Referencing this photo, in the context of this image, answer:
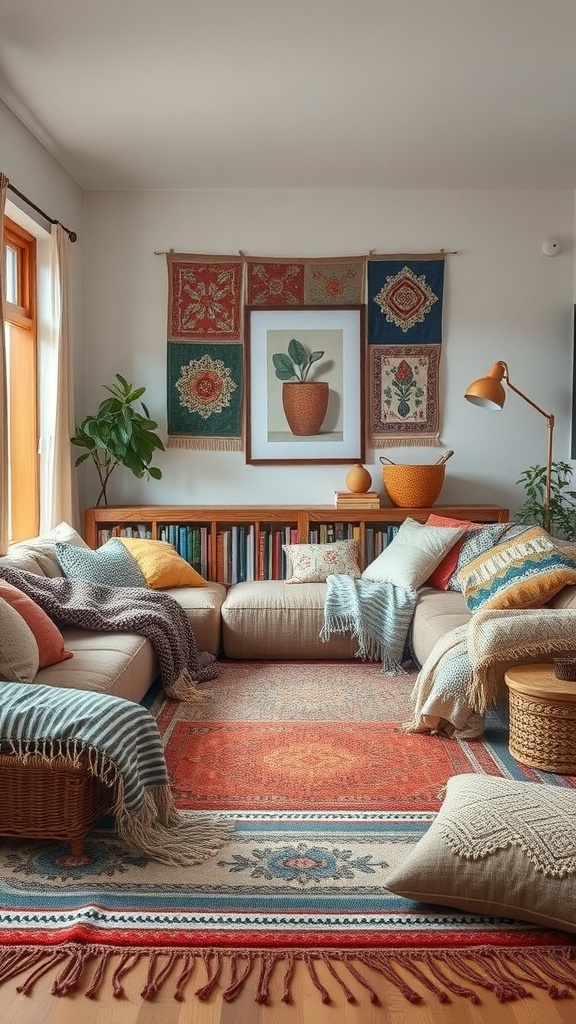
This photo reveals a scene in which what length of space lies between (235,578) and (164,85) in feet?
8.99

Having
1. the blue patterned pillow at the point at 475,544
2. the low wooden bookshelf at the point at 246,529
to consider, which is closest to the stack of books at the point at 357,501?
the low wooden bookshelf at the point at 246,529

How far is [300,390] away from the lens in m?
6.03

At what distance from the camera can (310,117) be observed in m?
4.68

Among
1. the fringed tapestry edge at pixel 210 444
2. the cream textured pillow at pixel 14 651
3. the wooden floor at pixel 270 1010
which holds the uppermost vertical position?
the fringed tapestry edge at pixel 210 444

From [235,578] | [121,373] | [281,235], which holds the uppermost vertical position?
[281,235]

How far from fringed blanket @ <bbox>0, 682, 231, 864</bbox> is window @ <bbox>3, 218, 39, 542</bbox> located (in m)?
2.55

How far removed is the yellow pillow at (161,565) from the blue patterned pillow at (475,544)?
1.41 m

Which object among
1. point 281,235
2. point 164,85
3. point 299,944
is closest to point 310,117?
point 164,85

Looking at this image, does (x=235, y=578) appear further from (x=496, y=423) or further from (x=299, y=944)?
(x=299, y=944)

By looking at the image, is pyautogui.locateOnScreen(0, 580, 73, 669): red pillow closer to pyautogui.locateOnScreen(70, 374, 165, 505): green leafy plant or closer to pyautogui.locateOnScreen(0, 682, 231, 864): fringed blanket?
pyautogui.locateOnScreen(0, 682, 231, 864): fringed blanket

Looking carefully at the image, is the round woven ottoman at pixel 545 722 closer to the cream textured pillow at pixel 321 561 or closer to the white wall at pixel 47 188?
the cream textured pillow at pixel 321 561

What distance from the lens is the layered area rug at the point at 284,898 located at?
2092 millimetres

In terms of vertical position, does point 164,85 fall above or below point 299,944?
above

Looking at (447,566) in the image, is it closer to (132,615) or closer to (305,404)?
(305,404)
